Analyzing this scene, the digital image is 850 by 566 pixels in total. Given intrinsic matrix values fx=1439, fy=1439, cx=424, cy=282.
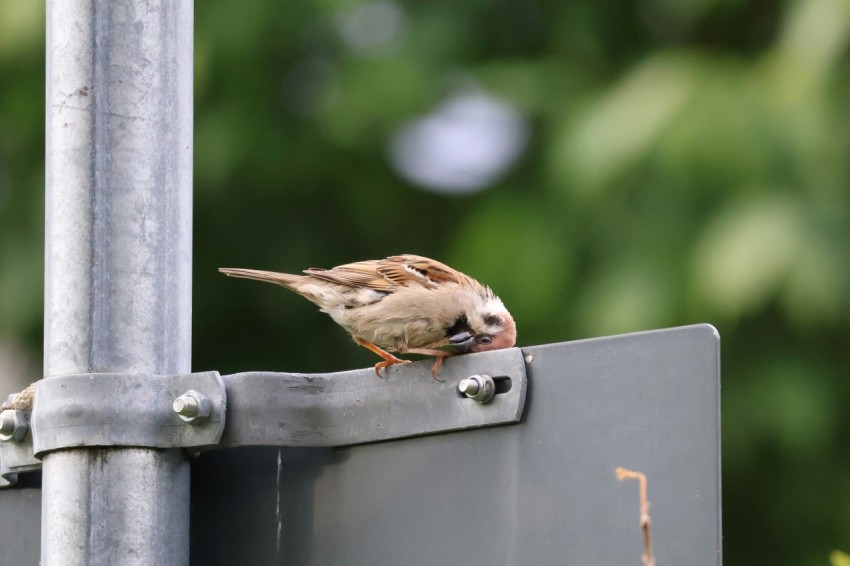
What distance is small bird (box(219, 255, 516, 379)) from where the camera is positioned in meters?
Result: 4.21

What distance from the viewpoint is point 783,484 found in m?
8.12

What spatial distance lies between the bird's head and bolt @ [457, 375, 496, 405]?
1748 millimetres

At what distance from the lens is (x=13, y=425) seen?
2633 millimetres

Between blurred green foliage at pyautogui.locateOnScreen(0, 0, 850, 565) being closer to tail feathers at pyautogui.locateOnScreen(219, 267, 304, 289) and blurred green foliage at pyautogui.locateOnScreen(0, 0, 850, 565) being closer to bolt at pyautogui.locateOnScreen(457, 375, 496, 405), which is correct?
tail feathers at pyautogui.locateOnScreen(219, 267, 304, 289)

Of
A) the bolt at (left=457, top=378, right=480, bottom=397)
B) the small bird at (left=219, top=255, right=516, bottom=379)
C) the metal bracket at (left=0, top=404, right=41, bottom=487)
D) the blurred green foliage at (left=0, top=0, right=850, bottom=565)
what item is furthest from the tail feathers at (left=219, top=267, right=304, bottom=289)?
the blurred green foliage at (left=0, top=0, right=850, bottom=565)

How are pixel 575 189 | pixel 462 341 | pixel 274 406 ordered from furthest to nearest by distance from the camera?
pixel 575 189 → pixel 462 341 → pixel 274 406

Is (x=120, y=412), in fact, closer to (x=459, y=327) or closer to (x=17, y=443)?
(x=17, y=443)

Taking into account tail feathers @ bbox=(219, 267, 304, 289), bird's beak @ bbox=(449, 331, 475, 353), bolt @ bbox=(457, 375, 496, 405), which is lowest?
bolt @ bbox=(457, 375, 496, 405)

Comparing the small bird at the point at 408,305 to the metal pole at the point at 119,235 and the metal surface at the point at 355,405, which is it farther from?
the metal pole at the point at 119,235

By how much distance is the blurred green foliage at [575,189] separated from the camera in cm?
666

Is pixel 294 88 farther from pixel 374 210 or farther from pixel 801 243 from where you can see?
pixel 801 243

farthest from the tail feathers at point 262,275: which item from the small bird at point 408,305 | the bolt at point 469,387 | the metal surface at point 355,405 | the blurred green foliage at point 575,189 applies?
A: the blurred green foliage at point 575,189

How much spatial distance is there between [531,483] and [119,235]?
82cm

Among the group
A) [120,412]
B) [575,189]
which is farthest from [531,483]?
[575,189]
